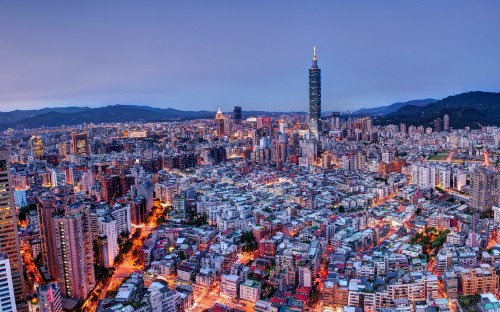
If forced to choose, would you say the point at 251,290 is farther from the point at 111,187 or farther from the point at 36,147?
the point at 36,147

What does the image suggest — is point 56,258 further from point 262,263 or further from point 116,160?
point 116,160

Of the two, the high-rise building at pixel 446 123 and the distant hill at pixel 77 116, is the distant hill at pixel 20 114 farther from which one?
the high-rise building at pixel 446 123

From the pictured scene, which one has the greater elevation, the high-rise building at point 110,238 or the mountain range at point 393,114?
the mountain range at point 393,114

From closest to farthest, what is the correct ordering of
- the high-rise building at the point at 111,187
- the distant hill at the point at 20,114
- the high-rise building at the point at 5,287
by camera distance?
the high-rise building at the point at 5,287, the high-rise building at the point at 111,187, the distant hill at the point at 20,114

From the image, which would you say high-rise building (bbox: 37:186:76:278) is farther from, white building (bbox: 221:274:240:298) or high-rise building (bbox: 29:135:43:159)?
high-rise building (bbox: 29:135:43:159)

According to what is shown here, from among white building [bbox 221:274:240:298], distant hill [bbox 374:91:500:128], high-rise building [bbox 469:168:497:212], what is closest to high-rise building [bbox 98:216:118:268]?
white building [bbox 221:274:240:298]

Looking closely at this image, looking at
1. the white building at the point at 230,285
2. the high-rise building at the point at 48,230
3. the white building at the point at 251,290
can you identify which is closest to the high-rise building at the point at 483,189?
the white building at the point at 251,290
